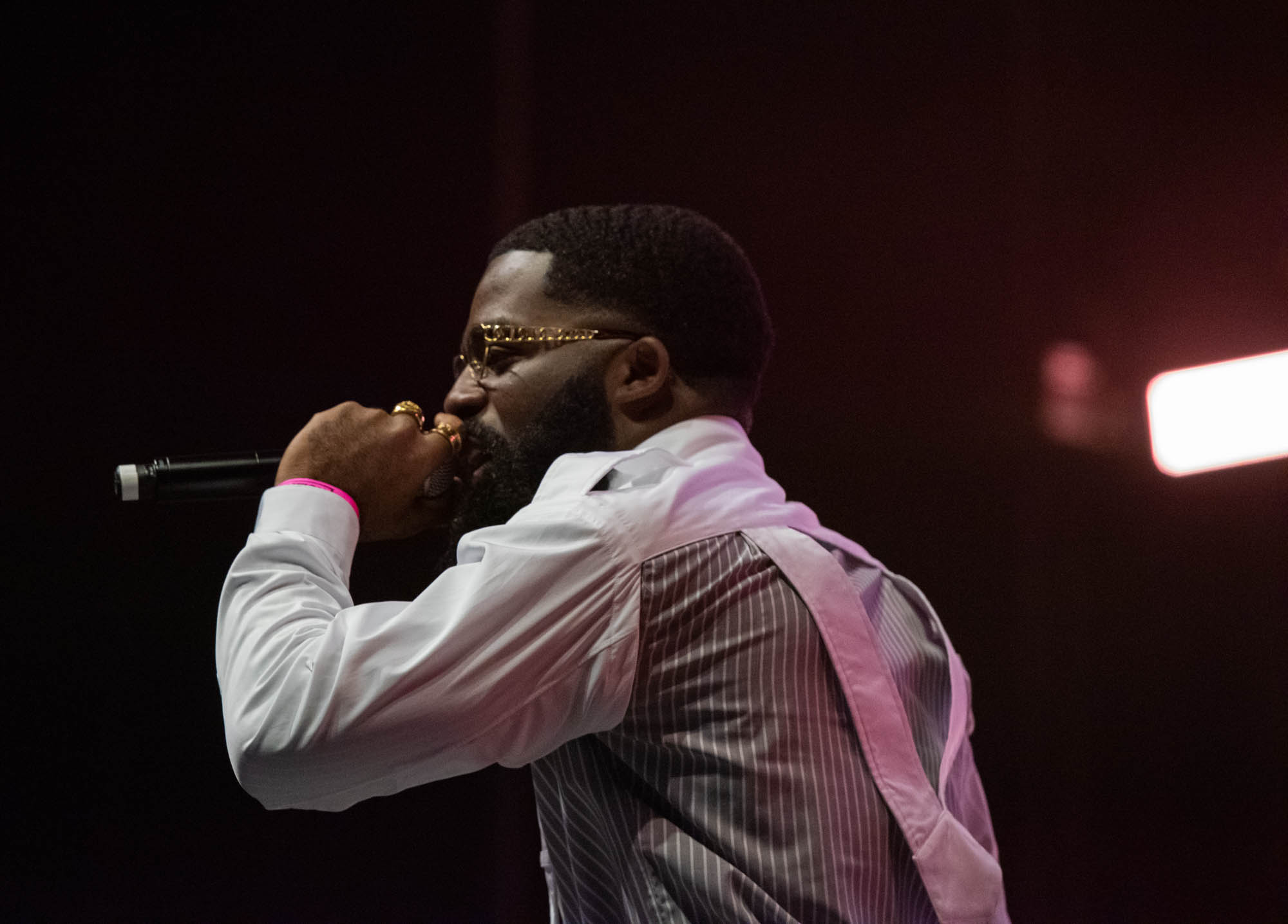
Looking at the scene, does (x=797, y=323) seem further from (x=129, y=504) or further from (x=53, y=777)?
(x=53, y=777)

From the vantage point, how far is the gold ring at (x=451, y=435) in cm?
136

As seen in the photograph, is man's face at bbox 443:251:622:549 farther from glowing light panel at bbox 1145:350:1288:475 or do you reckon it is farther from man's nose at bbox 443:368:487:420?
glowing light panel at bbox 1145:350:1288:475

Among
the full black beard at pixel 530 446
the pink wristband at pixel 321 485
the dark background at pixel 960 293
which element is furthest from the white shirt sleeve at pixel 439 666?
the dark background at pixel 960 293

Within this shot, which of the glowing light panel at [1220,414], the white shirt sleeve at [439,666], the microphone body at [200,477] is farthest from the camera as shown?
the glowing light panel at [1220,414]

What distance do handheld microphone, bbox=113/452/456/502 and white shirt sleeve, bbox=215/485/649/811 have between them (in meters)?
0.30

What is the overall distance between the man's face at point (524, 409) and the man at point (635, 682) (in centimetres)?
1

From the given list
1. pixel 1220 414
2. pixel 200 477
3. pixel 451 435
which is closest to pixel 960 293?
pixel 1220 414

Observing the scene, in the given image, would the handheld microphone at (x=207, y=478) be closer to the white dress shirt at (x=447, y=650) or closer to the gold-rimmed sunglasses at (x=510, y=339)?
the gold-rimmed sunglasses at (x=510, y=339)

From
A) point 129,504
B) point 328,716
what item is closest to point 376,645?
point 328,716

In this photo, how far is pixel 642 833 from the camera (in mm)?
1079

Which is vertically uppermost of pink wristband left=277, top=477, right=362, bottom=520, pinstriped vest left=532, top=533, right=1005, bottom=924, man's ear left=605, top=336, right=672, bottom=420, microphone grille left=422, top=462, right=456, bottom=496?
man's ear left=605, top=336, right=672, bottom=420

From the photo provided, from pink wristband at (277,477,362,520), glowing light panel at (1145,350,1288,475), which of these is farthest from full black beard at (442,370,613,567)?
glowing light panel at (1145,350,1288,475)

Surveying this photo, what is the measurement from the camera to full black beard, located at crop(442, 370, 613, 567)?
1326 mm

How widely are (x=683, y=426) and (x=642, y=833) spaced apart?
44 centimetres
